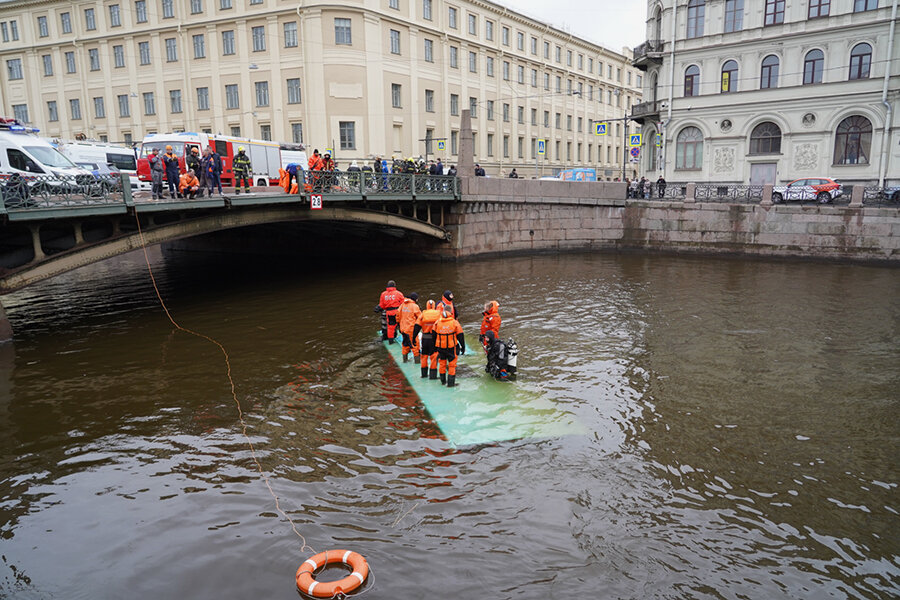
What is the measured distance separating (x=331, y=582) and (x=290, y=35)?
123ft

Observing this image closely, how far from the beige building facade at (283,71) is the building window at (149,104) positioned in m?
0.09

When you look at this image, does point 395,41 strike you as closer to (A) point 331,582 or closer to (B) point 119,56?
(B) point 119,56

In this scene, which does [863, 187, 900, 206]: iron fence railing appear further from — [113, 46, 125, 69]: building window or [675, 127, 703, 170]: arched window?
[113, 46, 125, 69]: building window

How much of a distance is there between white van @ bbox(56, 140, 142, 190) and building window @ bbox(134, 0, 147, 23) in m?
19.7

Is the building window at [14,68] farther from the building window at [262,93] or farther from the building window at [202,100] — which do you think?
the building window at [262,93]

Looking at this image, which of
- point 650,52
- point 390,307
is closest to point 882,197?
point 650,52

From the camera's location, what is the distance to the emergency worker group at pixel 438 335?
32.6 feet

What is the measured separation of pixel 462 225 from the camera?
25.7 meters

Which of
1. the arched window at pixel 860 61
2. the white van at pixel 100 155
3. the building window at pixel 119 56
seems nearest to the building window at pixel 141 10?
the building window at pixel 119 56

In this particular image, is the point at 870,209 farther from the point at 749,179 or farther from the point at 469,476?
the point at 469,476

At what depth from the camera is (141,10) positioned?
40469 millimetres

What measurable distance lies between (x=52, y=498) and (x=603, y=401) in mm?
7519

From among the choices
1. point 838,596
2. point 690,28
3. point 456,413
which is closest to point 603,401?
point 456,413

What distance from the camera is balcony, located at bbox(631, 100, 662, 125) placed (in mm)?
35844
